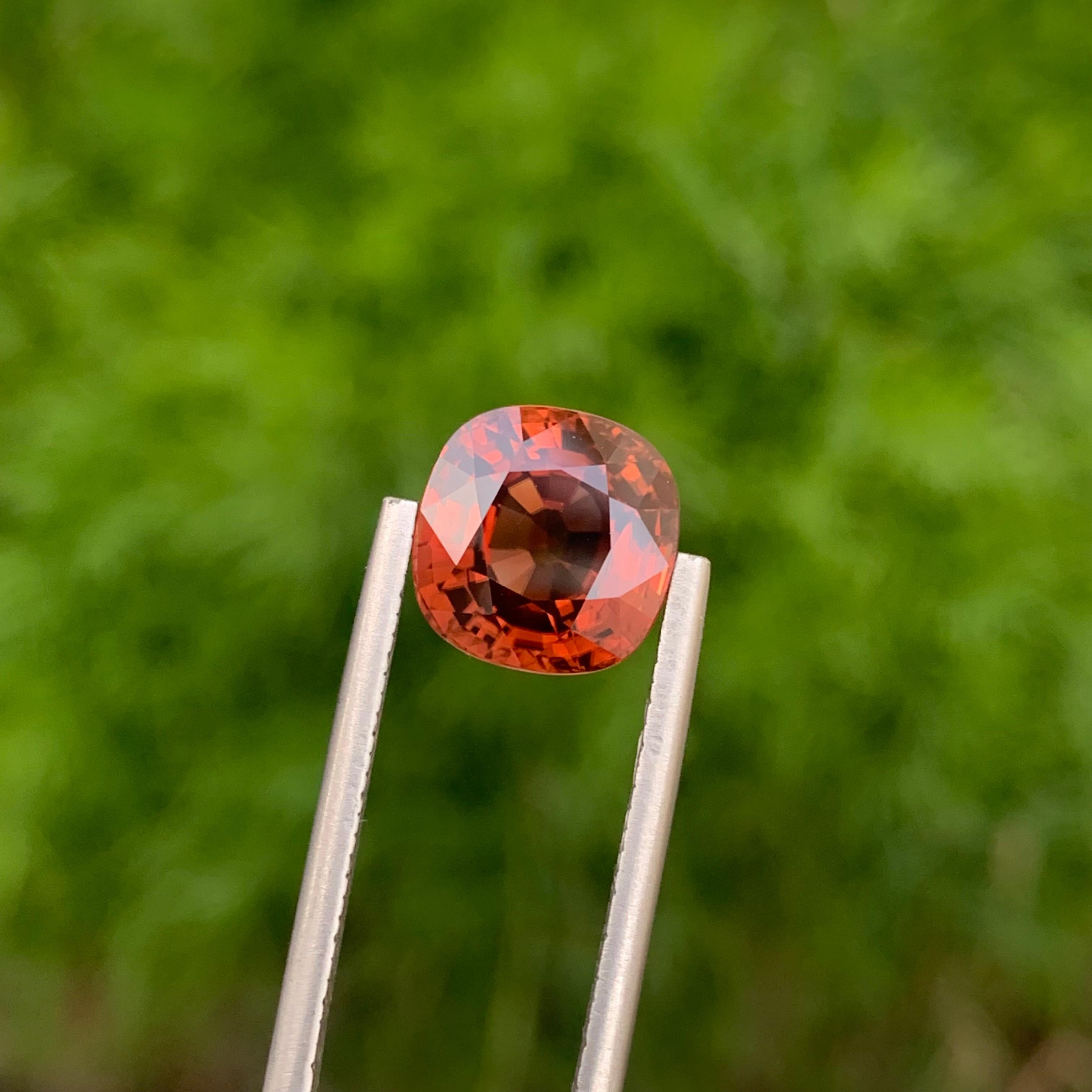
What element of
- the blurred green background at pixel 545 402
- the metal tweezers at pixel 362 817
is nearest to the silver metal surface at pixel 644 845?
the metal tweezers at pixel 362 817

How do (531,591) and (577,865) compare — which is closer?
(531,591)

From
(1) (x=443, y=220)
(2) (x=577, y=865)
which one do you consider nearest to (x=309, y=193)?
(1) (x=443, y=220)

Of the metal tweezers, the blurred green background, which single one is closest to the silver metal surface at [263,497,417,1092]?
the metal tweezers

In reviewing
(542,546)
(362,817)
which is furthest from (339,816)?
(542,546)

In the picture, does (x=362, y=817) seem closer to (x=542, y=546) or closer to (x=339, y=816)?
(x=339, y=816)

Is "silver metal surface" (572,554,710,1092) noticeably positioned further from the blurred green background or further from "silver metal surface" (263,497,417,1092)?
the blurred green background

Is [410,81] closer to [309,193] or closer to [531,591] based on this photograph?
[309,193]

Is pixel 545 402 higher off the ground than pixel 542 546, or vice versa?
pixel 545 402
